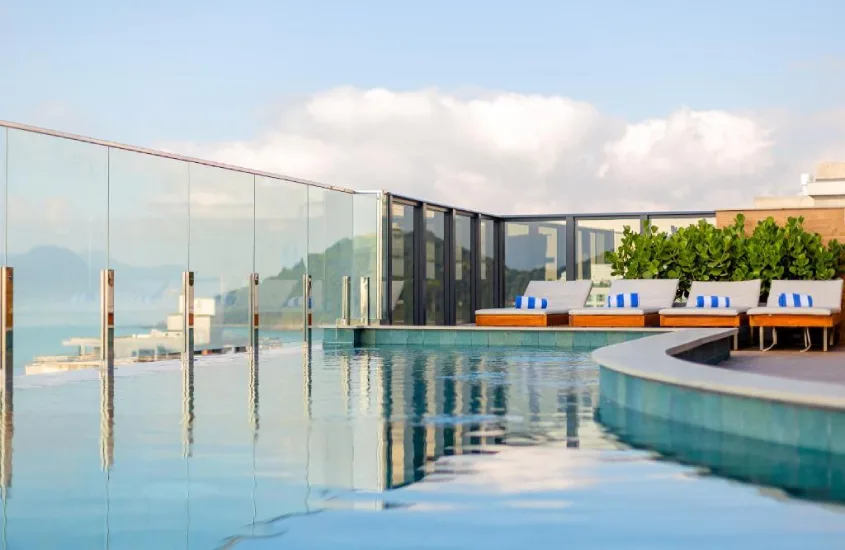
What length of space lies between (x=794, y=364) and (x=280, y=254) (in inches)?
229

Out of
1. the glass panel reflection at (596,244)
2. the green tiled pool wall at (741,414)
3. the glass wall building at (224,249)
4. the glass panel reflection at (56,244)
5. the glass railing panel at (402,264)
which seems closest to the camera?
the green tiled pool wall at (741,414)

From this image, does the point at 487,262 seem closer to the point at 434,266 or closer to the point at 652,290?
the point at 434,266

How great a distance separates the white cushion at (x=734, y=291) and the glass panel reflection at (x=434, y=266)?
4.08m

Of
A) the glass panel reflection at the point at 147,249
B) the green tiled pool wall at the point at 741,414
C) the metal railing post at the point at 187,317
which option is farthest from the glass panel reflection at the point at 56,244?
the green tiled pool wall at the point at 741,414

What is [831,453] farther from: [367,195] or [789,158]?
[789,158]

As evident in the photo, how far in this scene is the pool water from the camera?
335 centimetres

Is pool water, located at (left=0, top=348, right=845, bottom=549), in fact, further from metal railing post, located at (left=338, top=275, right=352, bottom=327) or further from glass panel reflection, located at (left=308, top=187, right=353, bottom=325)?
metal railing post, located at (left=338, top=275, right=352, bottom=327)

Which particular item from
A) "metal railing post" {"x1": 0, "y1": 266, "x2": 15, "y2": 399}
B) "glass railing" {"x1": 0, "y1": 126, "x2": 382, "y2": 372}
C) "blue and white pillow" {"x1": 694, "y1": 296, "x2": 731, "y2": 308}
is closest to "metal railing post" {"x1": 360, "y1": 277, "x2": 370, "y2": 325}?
"glass railing" {"x1": 0, "y1": 126, "x2": 382, "y2": 372}

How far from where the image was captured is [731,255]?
609 inches

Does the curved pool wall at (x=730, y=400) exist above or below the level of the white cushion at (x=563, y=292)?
below

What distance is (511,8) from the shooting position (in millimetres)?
18797

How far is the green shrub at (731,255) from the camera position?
15.0m

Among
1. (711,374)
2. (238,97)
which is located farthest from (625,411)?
(238,97)

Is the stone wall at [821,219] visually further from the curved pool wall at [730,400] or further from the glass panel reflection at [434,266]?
the curved pool wall at [730,400]
